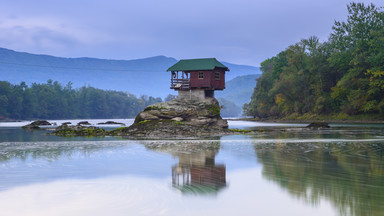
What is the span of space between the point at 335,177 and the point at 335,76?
79682 mm

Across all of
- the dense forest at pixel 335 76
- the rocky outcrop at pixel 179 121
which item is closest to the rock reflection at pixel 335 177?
the rocky outcrop at pixel 179 121

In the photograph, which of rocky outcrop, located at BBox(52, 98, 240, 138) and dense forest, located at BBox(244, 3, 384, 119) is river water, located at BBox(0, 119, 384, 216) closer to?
rocky outcrop, located at BBox(52, 98, 240, 138)

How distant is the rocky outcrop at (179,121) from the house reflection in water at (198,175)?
69.1 feet

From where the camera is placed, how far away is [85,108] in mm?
194750

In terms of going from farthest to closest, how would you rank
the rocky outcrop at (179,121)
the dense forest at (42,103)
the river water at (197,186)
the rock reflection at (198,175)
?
the dense forest at (42,103) < the rocky outcrop at (179,121) < the rock reflection at (198,175) < the river water at (197,186)

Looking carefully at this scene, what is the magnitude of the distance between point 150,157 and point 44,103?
516 ft

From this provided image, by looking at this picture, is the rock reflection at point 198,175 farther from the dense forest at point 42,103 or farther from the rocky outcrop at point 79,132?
the dense forest at point 42,103

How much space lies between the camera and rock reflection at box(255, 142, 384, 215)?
9141mm

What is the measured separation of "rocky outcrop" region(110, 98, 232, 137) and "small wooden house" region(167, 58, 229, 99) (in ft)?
7.56

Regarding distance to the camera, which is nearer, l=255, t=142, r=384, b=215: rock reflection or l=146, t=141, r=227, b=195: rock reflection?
l=255, t=142, r=384, b=215: rock reflection

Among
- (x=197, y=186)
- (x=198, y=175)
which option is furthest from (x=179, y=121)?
(x=197, y=186)

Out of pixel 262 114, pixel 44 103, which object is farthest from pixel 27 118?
pixel 262 114

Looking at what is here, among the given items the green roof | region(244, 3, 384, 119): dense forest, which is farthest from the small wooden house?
region(244, 3, 384, 119): dense forest

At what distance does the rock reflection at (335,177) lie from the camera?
9.14 meters
